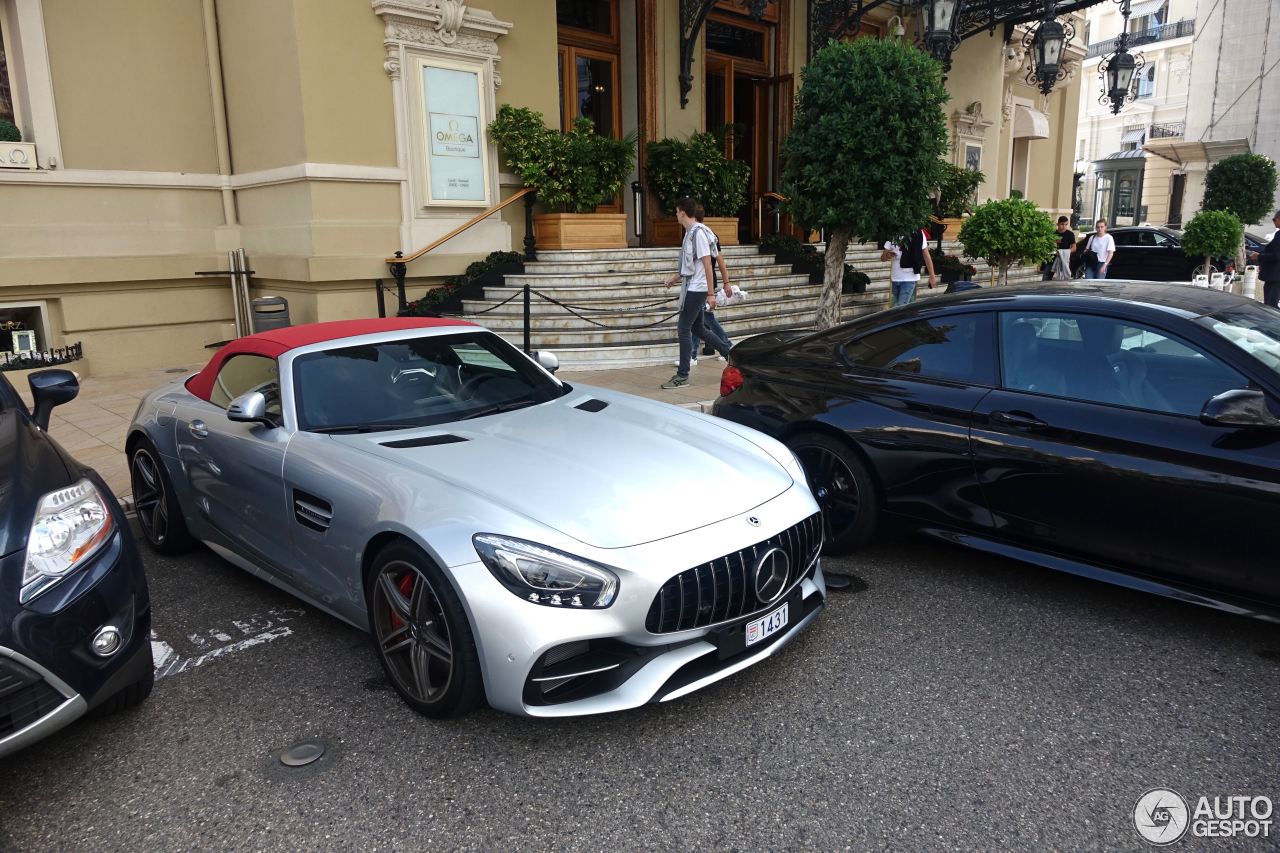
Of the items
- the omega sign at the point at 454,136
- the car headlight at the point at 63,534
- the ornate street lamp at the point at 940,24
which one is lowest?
the car headlight at the point at 63,534

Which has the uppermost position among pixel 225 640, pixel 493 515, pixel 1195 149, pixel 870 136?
pixel 1195 149

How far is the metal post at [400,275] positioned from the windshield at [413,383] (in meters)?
7.33

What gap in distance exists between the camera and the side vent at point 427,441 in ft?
11.8

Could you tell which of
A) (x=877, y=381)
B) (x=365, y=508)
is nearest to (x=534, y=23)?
(x=877, y=381)

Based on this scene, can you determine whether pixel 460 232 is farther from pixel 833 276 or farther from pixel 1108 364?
pixel 1108 364

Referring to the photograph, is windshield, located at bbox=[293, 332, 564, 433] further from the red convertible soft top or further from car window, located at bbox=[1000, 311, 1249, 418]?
car window, located at bbox=[1000, 311, 1249, 418]

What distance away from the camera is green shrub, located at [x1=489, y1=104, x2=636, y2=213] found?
12.4 meters

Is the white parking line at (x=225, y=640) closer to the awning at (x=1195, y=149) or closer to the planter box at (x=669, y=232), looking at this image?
the planter box at (x=669, y=232)

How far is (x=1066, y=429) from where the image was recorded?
3.90m

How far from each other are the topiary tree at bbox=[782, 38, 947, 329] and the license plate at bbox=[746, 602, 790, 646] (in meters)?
7.01

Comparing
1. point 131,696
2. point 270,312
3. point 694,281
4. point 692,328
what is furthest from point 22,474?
point 270,312

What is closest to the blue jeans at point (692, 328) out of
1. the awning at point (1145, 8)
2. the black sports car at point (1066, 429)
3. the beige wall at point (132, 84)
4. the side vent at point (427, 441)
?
the black sports car at point (1066, 429)

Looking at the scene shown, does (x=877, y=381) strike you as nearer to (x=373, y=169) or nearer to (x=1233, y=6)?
(x=373, y=169)

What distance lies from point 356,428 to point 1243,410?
356cm
